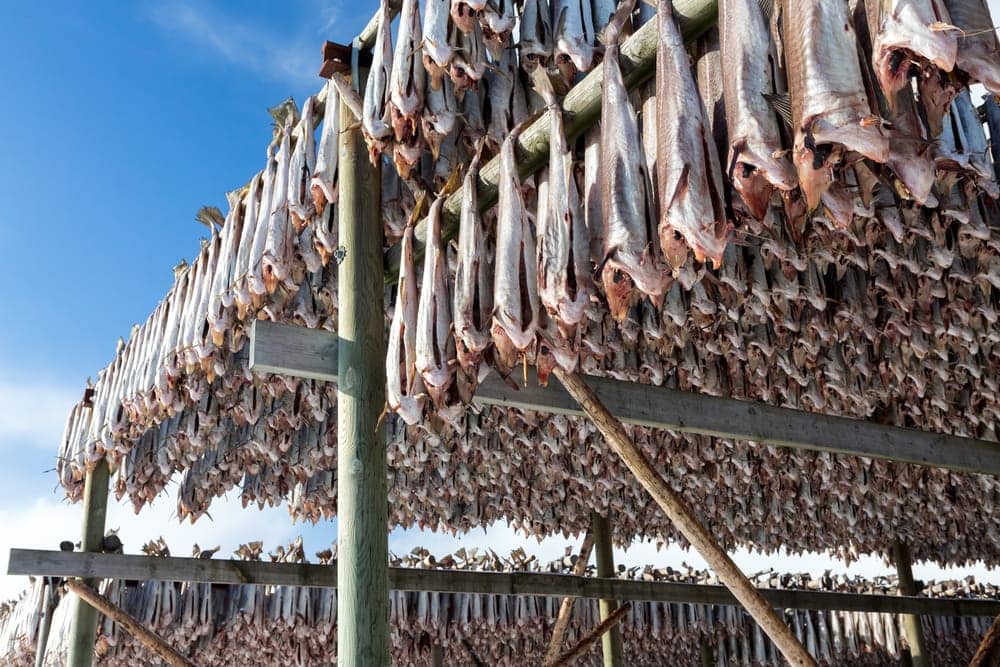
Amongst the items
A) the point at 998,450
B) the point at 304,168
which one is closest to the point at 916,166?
the point at 304,168

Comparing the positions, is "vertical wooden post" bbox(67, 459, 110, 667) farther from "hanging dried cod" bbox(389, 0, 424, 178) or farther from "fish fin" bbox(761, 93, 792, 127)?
"fish fin" bbox(761, 93, 792, 127)

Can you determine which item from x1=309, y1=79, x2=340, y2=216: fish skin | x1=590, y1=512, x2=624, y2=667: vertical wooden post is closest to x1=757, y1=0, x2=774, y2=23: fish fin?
x1=309, y1=79, x2=340, y2=216: fish skin

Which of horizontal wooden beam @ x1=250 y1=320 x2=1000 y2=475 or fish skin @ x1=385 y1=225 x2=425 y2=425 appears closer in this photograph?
fish skin @ x1=385 y1=225 x2=425 y2=425

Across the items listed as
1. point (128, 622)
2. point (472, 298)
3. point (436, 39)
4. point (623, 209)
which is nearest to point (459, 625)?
point (128, 622)

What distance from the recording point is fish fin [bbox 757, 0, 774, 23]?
7.47 ft

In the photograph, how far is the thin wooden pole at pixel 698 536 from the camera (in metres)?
3.29

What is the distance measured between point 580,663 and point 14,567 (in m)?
10.4

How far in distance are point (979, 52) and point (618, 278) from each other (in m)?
1.05

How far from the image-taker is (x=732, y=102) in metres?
2.19

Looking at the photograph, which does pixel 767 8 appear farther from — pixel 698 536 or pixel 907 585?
pixel 907 585

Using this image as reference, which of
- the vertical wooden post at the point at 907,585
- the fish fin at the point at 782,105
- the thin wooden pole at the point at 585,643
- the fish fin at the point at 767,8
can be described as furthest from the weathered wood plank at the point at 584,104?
the vertical wooden post at the point at 907,585

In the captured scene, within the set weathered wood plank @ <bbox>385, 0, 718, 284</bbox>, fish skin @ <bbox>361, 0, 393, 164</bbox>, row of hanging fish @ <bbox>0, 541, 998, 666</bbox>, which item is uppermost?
fish skin @ <bbox>361, 0, 393, 164</bbox>

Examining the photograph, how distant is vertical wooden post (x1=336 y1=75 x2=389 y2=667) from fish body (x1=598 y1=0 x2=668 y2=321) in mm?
1479

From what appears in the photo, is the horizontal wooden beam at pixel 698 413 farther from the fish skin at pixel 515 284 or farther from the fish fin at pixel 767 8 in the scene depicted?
the fish fin at pixel 767 8
